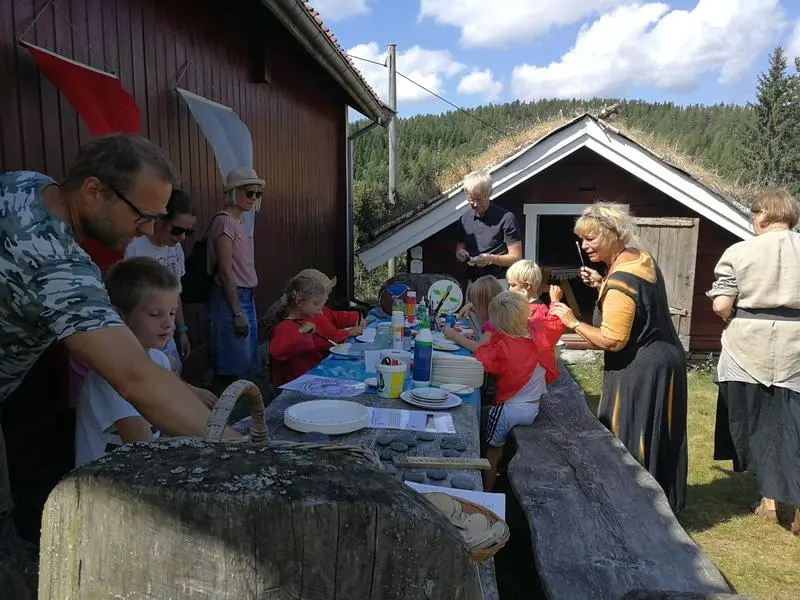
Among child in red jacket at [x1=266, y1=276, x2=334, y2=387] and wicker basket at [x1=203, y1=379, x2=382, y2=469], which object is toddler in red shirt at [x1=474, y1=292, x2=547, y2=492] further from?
wicker basket at [x1=203, y1=379, x2=382, y2=469]

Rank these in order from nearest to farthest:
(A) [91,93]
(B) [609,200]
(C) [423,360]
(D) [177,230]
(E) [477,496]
A: (E) [477,496] < (A) [91,93] < (C) [423,360] < (D) [177,230] < (B) [609,200]

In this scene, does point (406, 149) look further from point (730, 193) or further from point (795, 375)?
point (795, 375)

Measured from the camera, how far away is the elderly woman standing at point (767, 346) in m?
3.64

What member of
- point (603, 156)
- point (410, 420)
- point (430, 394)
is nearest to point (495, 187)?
point (603, 156)

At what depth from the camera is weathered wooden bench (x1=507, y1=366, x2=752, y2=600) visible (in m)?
2.07

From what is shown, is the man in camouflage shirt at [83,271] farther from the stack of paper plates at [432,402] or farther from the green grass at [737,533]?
the green grass at [737,533]

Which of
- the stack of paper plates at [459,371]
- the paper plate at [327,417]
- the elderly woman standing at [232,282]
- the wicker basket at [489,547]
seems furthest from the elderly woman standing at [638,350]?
the elderly woman standing at [232,282]

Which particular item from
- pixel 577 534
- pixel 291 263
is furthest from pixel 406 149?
pixel 577 534

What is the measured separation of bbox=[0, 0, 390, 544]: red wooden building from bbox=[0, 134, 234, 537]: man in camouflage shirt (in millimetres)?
1373

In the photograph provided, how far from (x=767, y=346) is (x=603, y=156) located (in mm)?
4304

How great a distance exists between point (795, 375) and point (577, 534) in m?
2.20

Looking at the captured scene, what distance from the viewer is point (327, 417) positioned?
7.98ft

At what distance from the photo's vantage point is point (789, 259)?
360 centimetres

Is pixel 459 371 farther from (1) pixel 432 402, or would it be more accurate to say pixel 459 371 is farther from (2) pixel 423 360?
(1) pixel 432 402
